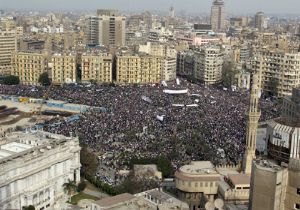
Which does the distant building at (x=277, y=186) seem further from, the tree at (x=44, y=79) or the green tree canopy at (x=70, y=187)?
the tree at (x=44, y=79)

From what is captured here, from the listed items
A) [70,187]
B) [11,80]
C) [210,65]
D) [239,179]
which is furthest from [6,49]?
[239,179]

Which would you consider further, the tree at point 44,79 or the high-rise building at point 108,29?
the high-rise building at point 108,29

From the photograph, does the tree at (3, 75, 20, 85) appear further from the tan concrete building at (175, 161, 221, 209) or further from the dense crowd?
the tan concrete building at (175, 161, 221, 209)

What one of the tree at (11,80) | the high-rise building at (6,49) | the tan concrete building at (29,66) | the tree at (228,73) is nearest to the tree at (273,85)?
the tree at (228,73)

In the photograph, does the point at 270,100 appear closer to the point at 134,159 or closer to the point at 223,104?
the point at 223,104

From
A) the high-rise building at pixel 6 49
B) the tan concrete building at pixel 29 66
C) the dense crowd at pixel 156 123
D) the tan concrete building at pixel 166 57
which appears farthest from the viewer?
the high-rise building at pixel 6 49

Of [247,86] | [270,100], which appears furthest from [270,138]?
[247,86]

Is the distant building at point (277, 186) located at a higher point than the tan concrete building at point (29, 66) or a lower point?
higher

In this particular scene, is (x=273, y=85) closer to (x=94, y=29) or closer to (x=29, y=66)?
(x=29, y=66)
